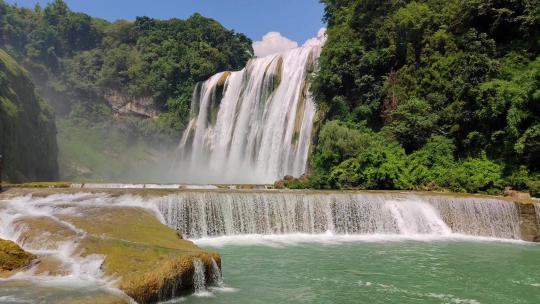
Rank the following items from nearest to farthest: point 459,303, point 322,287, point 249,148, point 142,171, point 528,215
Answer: point 459,303, point 322,287, point 528,215, point 249,148, point 142,171

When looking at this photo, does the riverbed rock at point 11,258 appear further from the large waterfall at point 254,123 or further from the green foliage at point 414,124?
the large waterfall at point 254,123

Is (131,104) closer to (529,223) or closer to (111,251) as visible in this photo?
(529,223)

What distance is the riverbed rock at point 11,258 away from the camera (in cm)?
817

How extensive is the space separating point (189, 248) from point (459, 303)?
5090mm

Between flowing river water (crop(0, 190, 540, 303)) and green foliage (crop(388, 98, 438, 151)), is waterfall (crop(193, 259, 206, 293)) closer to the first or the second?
flowing river water (crop(0, 190, 540, 303))

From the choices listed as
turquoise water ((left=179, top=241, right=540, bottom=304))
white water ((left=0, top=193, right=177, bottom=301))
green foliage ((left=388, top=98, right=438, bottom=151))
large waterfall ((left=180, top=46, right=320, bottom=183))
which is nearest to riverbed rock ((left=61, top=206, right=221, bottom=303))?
white water ((left=0, top=193, right=177, bottom=301))

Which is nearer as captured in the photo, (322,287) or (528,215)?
(322,287)

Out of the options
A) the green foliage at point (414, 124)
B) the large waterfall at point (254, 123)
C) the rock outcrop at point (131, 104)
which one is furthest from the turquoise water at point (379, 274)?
the rock outcrop at point (131, 104)

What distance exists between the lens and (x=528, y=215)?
1570cm

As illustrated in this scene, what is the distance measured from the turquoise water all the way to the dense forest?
40.0 metres

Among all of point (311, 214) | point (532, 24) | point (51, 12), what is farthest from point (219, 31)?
point (311, 214)

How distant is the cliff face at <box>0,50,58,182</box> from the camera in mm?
31875

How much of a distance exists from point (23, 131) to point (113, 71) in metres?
23.9

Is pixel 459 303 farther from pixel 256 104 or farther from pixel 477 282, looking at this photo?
pixel 256 104
